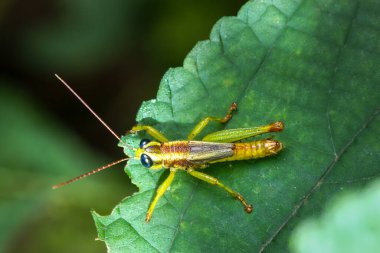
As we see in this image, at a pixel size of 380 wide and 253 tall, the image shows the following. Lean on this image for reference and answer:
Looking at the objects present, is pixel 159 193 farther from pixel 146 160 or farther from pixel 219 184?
pixel 219 184

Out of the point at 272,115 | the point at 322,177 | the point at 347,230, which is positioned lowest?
the point at 322,177

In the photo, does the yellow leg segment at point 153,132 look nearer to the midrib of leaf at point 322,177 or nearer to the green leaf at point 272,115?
the green leaf at point 272,115

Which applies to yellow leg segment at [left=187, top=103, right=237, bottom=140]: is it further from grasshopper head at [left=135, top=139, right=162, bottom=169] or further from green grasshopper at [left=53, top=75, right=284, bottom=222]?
grasshopper head at [left=135, top=139, right=162, bottom=169]

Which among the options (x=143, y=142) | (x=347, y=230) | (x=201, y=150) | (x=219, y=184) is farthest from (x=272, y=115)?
(x=347, y=230)

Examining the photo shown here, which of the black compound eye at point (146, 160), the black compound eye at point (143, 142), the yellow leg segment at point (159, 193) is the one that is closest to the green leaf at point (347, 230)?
the yellow leg segment at point (159, 193)

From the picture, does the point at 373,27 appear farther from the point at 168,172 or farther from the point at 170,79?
the point at 168,172

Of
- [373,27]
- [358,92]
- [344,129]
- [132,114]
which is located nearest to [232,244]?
[344,129]
